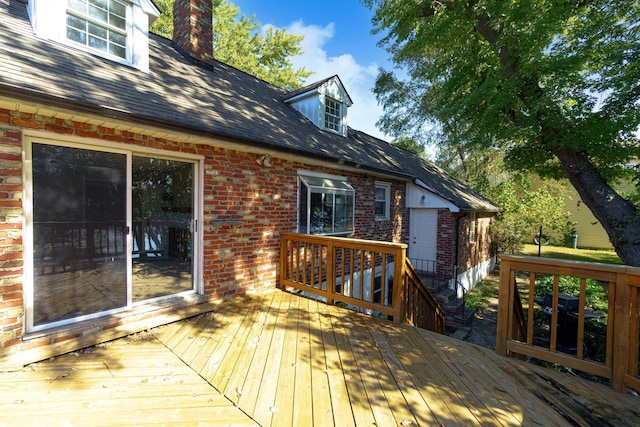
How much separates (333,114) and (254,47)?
14.7 meters

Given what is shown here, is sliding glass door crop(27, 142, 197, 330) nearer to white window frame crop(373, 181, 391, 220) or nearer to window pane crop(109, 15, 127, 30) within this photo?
window pane crop(109, 15, 127, 30)

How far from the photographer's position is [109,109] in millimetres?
3074

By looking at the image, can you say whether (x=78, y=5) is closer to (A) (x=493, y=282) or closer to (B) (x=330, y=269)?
(B) (x=330, y=269)


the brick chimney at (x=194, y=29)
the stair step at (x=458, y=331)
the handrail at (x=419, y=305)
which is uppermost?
the brick chimney at (x=194, y=29)

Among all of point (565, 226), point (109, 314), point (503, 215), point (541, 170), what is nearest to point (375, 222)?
point (541, 170)

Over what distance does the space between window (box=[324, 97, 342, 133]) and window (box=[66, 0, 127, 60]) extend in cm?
491

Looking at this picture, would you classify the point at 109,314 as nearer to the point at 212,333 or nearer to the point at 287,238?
the point at 212,333

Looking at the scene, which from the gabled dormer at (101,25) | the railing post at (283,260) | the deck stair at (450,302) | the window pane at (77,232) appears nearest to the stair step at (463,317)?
the deck stair at (450,302)

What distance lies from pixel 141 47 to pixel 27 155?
3043 millimetres

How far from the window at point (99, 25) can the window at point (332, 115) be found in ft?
16.1

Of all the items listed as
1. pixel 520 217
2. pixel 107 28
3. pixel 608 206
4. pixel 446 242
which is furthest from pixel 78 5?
pixel 520 217

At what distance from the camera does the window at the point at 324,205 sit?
20.0ft

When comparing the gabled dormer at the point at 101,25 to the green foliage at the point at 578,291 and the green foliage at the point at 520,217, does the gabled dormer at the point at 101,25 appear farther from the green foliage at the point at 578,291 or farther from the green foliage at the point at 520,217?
the green foliage at the point at 520,217

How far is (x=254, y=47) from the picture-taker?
1958 cm
